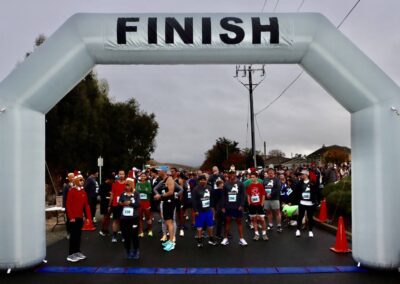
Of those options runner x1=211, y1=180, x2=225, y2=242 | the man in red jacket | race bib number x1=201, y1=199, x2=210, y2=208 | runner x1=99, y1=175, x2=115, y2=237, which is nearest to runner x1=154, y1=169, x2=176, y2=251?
race bib number x1=201, y1=199, x2=210, y2=208

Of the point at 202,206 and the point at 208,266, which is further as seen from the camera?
the point at 202,206

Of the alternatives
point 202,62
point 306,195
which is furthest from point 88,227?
point 202,62

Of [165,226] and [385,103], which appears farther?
[165,226]

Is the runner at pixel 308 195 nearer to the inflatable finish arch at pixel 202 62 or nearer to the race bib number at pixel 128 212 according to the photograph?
the inflatable finish arch at pixel 202 62

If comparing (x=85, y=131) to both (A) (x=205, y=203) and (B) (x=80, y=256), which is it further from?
(B) (x=80, y=256)

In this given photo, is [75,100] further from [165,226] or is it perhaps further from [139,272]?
[139,272]

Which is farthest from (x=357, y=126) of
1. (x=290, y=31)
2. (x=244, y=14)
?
(x=244, y=14)

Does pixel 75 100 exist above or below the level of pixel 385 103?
above

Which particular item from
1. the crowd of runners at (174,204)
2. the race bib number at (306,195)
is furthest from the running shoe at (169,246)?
the race bib number at (306,195)

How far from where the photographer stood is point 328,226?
1390cm

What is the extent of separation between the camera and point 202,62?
8.76 metres

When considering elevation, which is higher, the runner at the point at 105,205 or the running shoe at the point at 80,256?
the runner at the point at 105,205

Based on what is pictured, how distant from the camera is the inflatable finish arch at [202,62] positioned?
8141 millimetres

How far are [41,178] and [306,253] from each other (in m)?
5.96
